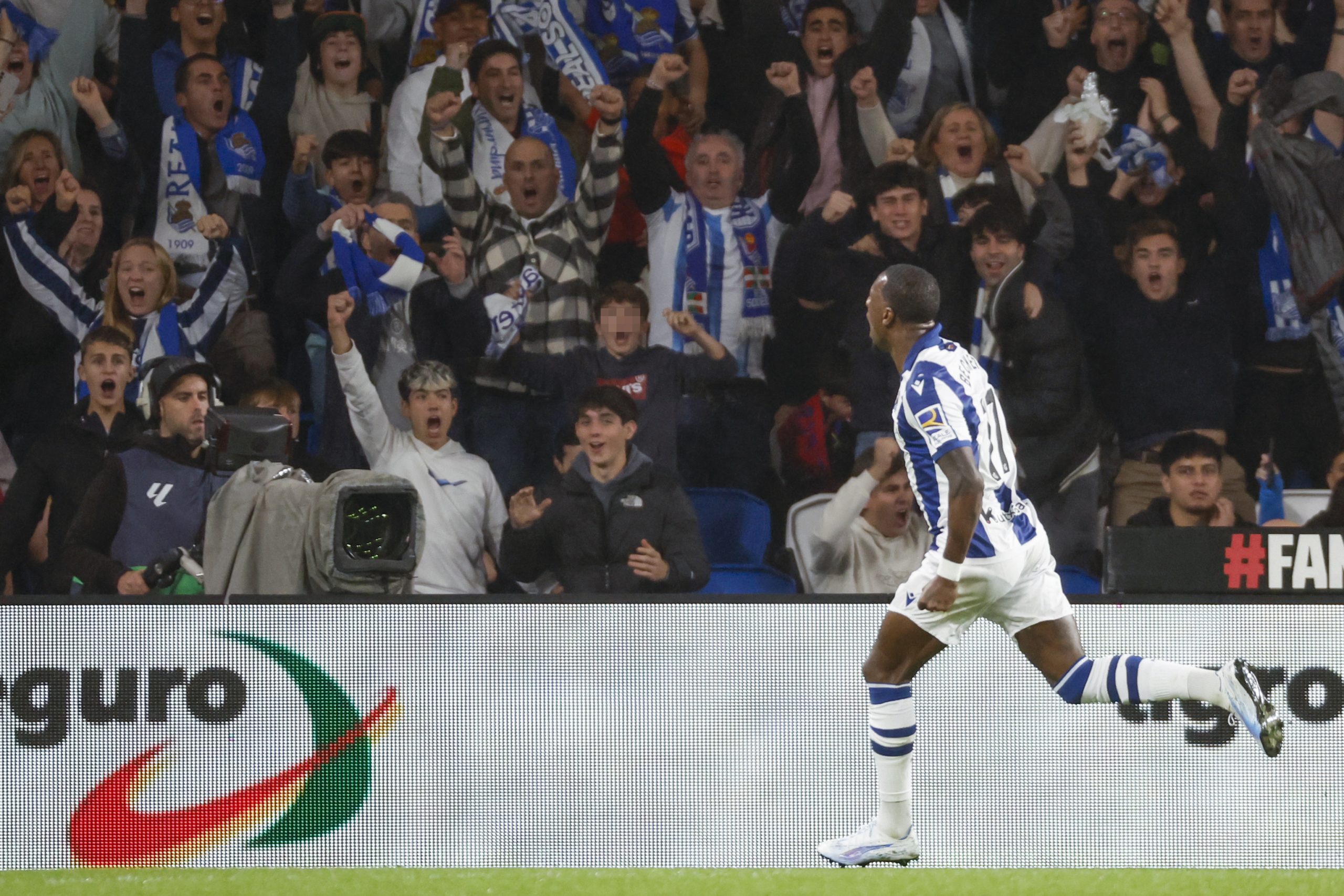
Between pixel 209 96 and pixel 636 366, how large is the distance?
256cm

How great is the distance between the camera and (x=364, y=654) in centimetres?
466

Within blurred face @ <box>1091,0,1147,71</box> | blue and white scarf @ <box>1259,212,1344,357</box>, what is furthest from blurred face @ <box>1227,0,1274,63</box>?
blue and white scarf @ <box>1259,212,1344,357</box>

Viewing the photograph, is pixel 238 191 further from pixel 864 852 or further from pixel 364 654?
pixel 864 852

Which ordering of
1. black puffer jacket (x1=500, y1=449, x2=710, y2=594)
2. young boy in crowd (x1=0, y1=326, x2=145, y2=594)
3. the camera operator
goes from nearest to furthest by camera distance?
the camera operator < black puffer jacket (x1=500, y1=449, x2=710, y2=594) < young boy in crowd (x1=0, y1=326, x2=145, y2=594)

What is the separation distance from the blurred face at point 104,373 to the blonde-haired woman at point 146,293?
0.60 ft

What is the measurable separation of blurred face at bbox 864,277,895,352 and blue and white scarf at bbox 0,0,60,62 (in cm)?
530

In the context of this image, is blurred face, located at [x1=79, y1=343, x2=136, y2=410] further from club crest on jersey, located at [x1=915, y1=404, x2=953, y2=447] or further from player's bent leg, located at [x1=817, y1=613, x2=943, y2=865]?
club crest on jersey, located at [x1=915, y1=404, x2=953, y2=447]

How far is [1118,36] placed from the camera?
23.4 ft

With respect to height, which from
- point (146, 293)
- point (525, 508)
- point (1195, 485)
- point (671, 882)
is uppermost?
point (146, 293)

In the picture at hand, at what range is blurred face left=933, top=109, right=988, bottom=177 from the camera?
702 centimetres

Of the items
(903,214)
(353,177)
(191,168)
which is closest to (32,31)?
(191,168)

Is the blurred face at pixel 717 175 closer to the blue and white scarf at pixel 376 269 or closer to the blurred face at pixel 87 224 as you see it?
the blue and white scarf at pixel 376 269

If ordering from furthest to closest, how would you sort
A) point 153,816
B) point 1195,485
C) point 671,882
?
1. point 1195,485
2. point 153,816
3. point 671,882

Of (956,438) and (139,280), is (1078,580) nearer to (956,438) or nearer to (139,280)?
(956,438)
